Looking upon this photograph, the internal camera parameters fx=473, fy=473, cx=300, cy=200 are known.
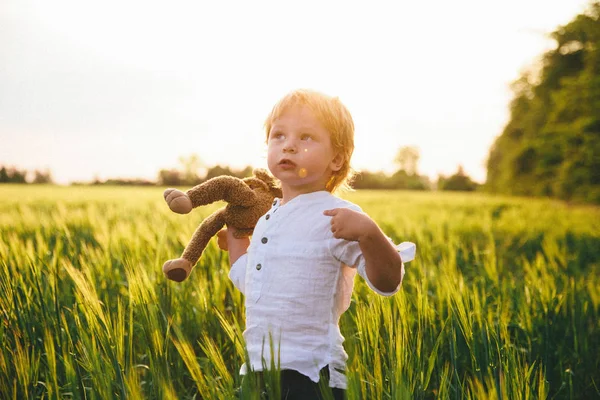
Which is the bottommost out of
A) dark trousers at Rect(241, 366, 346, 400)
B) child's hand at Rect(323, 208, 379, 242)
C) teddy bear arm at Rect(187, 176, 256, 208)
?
dark trousers at Rect(241, 366, 346, 400)

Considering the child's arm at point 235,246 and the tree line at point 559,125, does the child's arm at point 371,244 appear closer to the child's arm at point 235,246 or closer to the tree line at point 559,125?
the child's arm at point 235,246

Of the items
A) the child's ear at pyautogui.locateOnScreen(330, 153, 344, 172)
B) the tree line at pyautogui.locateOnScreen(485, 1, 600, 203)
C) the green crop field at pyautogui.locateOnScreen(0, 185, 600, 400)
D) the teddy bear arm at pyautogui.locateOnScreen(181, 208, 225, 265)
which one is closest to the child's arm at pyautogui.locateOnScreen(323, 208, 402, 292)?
the green crop field at pyautogui.locateOnScreen(0, 185, 600, 400)

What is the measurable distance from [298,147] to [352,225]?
28 cm

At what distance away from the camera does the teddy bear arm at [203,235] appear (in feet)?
4.62

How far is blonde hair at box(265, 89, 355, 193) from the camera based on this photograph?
1.20 m

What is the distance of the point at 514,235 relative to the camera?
5.70 metres

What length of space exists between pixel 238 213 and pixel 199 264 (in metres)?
0.81

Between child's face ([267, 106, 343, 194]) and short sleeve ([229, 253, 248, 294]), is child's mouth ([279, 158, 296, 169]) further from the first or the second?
short sleeve ([229, 253, 248, 294])

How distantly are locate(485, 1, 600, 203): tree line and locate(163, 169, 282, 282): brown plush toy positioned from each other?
35.5 ft

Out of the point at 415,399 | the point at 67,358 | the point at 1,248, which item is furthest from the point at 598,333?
the point at 1,248

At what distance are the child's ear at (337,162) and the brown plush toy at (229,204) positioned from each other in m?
0.24

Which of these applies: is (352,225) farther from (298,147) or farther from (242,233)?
(242,233)

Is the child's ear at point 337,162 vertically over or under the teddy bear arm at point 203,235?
over

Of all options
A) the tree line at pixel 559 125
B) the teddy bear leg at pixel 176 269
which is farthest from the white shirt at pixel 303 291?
the tree line at pixel 559 125
